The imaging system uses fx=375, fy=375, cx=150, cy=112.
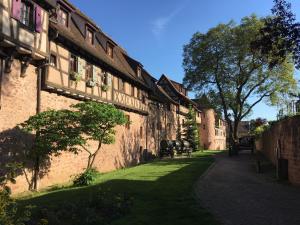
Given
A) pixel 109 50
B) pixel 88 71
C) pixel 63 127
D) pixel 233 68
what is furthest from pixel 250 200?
pixel 233 68

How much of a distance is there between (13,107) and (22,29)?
3.22 meters

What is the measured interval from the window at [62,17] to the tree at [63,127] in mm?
6096

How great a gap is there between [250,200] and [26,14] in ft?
38.4

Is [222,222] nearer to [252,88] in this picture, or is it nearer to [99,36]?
[99,36]

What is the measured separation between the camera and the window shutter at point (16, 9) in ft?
48.2

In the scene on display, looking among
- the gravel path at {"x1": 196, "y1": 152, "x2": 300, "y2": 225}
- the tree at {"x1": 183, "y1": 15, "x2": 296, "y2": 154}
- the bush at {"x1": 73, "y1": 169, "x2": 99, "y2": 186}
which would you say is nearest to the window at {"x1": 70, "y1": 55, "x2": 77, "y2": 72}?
the bush at {"x1": 73, "y1": 169, "x2": 99, "y2": 186}

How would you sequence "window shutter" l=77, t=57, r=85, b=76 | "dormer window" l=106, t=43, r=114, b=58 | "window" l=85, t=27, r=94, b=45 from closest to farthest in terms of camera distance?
"window shutter" l=77, t=57, r=85, b=76
"window" l=85, t=27, r=94, b=45
"dormer window" l=106, t=43, r=114, b=58

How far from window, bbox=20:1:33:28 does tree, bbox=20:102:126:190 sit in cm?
387

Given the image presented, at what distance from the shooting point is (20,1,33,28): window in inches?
617

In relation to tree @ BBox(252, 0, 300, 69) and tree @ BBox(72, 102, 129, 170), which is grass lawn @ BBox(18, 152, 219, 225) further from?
tree @ BBox(252, 0, 300, 69)

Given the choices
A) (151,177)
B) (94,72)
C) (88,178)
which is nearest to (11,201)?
(88,178)

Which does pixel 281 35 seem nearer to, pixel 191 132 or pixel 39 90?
pixel 39 90

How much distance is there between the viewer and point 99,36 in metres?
26.6

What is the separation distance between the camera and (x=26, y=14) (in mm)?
15922
